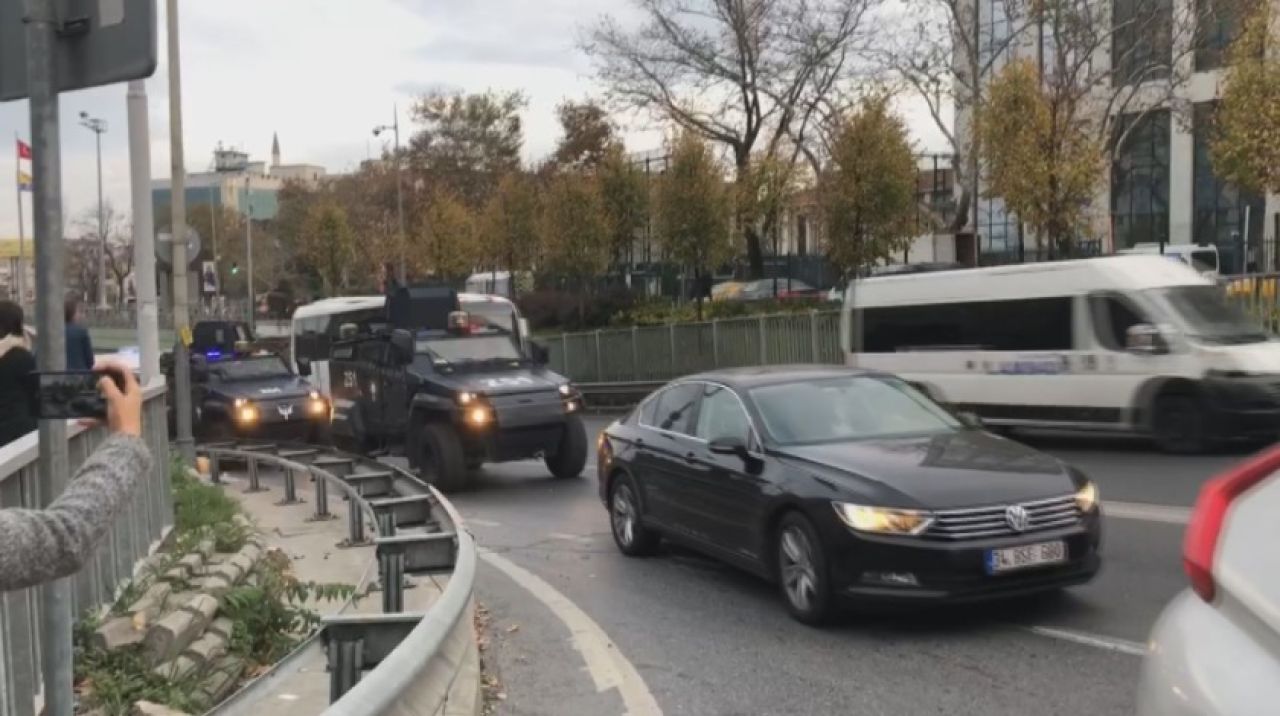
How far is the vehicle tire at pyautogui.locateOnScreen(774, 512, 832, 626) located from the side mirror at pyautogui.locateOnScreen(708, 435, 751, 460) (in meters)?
0.60

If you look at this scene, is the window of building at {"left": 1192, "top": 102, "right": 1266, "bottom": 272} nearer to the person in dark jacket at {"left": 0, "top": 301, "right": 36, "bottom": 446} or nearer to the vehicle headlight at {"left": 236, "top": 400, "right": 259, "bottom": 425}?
the vehicle headlight at {"left": 236, "top": 400, "right": 259, "bottom": 425}

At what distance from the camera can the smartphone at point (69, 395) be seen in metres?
2.69

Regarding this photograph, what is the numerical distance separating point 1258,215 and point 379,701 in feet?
151

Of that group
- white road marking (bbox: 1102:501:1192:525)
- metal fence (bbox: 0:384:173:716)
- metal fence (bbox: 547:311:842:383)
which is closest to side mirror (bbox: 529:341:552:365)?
metal fence (bbox: 0:384:173:716)

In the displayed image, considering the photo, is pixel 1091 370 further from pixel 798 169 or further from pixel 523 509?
pixel 798 169

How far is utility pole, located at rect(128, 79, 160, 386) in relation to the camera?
11.1 meters

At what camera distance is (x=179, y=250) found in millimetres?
15680

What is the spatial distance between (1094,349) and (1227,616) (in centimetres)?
1225

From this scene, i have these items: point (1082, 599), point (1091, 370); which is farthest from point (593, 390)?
point (1082, 599)

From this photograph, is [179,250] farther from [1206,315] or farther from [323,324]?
[323,324]

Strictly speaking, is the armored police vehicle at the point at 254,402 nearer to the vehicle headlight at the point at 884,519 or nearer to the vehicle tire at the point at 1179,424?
the vehicle tire at the point at 1179,424

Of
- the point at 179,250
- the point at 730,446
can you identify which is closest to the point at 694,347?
the point at 179,250

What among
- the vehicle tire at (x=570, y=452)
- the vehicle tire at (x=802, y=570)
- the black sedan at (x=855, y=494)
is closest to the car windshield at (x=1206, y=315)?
the black sedan at (x=855, y=494)

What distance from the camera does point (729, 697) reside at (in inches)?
228
